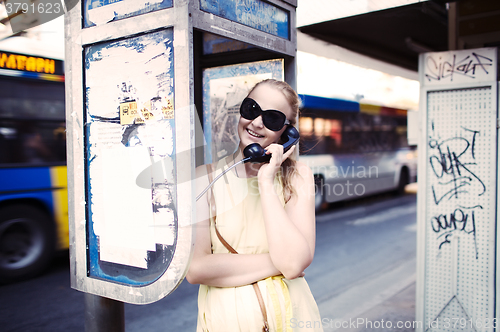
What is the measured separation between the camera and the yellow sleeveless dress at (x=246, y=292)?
1.29m

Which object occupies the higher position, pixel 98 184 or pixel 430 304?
pixel 98 184

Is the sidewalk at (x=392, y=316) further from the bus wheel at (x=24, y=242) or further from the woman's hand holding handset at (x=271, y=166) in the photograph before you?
the bus wheel at (x=24, y=242)

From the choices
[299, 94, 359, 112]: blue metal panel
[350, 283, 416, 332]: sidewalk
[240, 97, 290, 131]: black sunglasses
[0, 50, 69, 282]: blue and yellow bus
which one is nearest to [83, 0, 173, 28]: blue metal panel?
[240, 97, 290, 131]: black sunglasses

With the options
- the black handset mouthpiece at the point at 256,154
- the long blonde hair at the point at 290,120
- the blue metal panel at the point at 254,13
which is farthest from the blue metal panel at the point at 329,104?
the black handset mouthpiece at the point at 256,154

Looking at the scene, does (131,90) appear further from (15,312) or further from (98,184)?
(15,312)

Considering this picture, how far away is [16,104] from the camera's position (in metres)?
4.39

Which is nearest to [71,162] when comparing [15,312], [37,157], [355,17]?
[355,17]

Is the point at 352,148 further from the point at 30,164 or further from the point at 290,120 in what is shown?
the point at 290,120

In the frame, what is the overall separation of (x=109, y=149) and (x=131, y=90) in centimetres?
24

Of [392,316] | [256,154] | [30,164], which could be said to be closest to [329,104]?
[392,316]

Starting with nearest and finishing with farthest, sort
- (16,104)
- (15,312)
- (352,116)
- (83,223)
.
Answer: (83,223)
(15,312)
(16,104)
(352,116)

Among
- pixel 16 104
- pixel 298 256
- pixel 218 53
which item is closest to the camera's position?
pixel 298 256

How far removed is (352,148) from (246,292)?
8.60 metres

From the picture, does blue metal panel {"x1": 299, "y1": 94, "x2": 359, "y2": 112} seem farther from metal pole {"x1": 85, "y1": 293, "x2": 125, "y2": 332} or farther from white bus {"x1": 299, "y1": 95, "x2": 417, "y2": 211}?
metal pole {"x1": 85, "y1": 293, "x2": 125, "y2": 332}
